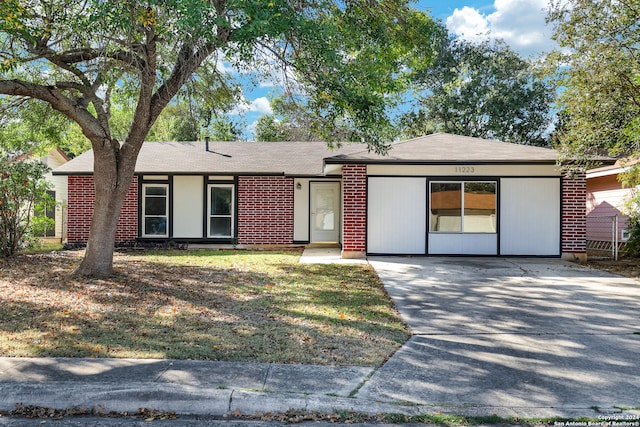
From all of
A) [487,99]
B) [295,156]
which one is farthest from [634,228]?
[487,99]

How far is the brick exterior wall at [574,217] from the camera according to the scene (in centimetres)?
1281

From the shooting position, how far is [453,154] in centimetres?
1306

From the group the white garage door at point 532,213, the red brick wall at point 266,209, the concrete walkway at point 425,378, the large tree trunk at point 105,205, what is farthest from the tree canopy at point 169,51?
the red brick wall at point 266,209

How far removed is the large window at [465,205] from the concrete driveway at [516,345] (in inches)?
124

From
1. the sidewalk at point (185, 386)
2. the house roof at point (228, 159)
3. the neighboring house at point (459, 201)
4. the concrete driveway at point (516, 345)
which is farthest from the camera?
the house roof at point (228, 159)

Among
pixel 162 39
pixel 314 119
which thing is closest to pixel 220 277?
pixel 314 119

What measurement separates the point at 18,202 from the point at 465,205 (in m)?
11.9

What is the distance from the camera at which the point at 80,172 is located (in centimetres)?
1611

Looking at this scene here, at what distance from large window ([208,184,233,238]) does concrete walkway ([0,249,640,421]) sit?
433 inches

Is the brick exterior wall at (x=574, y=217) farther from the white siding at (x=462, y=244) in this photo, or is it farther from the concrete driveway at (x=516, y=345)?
the concrete driveway at (x=516, y=345)

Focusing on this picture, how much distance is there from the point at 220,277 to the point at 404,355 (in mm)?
5531

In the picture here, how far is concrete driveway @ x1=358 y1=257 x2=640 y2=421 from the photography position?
4195 millimetres

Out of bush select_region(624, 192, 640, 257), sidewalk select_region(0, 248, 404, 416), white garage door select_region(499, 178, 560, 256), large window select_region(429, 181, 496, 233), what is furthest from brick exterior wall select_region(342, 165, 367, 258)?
sidewalk select_region(0, 248, 404, 416)

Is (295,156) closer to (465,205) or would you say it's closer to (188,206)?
(188,206)
